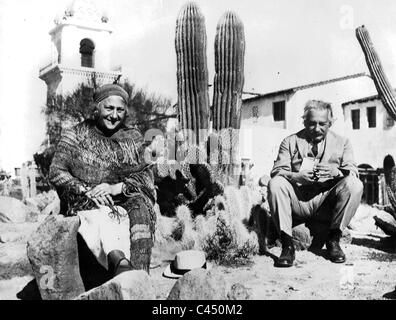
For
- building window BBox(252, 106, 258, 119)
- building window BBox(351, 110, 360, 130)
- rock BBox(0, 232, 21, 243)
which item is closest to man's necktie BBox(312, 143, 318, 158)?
rock BBox(0, 232, 21, 243)

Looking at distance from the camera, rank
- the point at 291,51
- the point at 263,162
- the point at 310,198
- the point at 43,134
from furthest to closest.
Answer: the point at 43,134 < the point at 263,162 < the point at 291,51 < the point at 310,198

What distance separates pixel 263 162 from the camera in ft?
59.7

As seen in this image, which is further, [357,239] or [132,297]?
[357,239]

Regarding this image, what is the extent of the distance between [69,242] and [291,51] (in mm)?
7119

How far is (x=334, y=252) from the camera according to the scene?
4902mm

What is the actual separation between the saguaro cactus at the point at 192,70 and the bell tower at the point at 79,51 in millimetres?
11505

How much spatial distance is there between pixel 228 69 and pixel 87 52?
14.7m

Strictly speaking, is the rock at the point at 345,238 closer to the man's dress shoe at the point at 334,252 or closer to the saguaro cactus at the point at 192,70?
the man's dress shoe at the point at 334,252

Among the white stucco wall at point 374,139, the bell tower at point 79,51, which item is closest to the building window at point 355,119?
the white stucco wall at point 374,139

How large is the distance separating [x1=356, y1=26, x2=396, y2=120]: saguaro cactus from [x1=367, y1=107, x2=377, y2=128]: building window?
1130 centimetres

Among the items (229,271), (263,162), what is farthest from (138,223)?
(263,162)

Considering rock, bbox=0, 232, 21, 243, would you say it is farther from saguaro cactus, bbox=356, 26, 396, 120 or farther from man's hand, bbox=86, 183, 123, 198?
saguaro cactus, bbox=356, 26, 396, 120

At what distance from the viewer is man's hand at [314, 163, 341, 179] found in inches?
196

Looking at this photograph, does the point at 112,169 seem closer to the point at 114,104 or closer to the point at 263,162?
the point at 114,104
